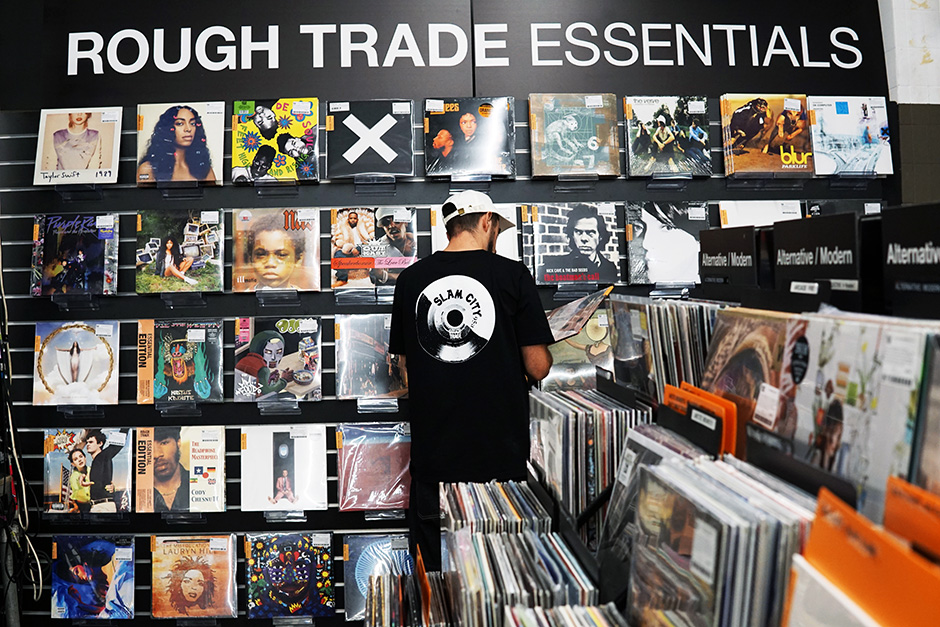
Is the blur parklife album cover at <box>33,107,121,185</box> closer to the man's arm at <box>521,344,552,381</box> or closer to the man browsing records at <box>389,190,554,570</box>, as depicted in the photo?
the man browsing records at <box>389,190,554,570</box>

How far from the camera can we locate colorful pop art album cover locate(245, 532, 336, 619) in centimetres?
304

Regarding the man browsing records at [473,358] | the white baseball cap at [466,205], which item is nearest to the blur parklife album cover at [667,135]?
the white baseball cap at [466,205]

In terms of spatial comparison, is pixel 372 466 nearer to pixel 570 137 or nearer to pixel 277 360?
pixel 277 360

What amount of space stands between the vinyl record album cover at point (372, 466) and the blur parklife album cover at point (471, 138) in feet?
4.23

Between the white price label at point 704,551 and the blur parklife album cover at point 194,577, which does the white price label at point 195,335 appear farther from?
the white price label at point 704,551

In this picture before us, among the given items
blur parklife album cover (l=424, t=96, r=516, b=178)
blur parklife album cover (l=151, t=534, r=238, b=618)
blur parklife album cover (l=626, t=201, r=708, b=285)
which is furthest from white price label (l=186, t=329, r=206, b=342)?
blur parklife album cover (l=626, t=201, r=708, b=285)

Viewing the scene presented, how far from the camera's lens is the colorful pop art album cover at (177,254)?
10.2 feet

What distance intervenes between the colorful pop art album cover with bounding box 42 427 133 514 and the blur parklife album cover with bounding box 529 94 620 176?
8.04ft

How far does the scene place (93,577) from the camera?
3076mm

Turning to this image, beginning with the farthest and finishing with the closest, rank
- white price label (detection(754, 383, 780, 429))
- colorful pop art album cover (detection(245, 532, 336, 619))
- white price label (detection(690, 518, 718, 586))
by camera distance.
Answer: colorful pop art album cover (detection(245, 532, 336, 619))
white price label (detection(754, 383, 780, 429))
white price label (detection(690, 518, 718, 586))

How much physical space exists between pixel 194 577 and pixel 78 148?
216cm

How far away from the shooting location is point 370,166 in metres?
3.11

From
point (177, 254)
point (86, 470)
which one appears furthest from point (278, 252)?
point (86, 470)

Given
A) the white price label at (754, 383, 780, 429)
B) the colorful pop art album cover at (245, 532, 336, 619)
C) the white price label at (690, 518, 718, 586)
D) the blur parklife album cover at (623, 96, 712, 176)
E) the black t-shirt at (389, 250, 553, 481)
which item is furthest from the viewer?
the blur parklife album cover at (623, 96, 712, 176)
